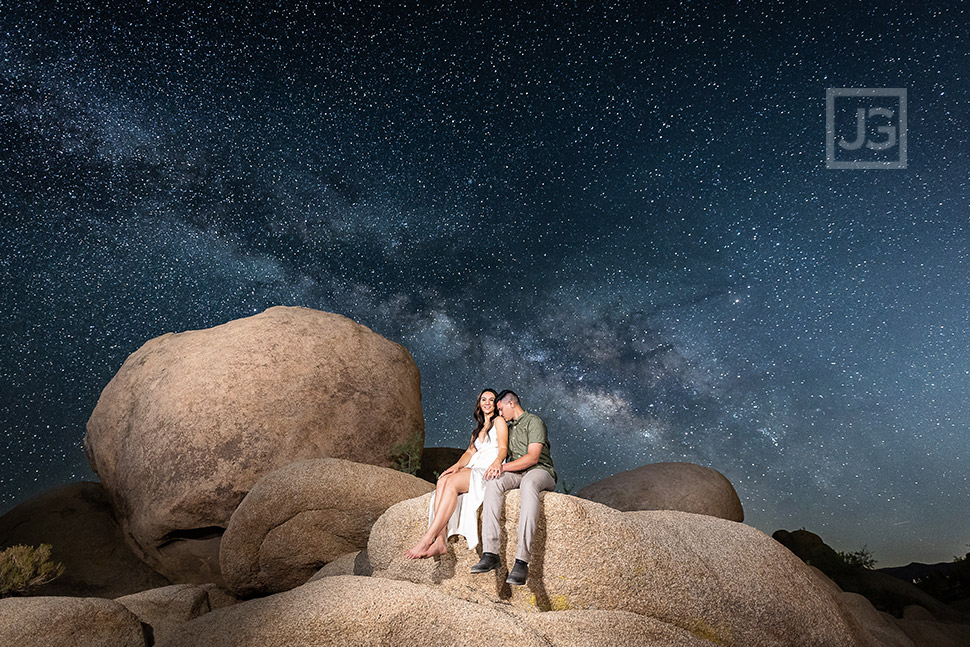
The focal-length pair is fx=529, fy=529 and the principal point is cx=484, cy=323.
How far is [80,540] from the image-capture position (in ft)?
39.5

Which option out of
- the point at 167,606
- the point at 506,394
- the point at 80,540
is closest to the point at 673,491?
the point at 506,394

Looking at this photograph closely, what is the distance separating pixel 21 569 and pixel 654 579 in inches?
377

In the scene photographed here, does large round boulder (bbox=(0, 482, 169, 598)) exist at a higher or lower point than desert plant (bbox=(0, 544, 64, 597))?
lower

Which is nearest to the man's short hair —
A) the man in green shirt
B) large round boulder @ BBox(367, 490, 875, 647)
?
the man in green shirt

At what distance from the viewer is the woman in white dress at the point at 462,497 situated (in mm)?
5613

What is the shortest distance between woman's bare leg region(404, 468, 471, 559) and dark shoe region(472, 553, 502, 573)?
18.4 inches

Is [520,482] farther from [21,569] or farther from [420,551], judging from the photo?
[21,569]

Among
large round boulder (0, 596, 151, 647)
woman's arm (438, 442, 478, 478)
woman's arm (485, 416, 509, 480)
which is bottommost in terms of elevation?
large round boulder (0, 596, 151, 647)

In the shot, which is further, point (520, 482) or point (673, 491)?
point (673, 491)

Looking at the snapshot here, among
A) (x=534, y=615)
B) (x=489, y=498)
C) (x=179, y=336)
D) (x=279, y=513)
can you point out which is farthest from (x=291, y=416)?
(x=534, y=615)

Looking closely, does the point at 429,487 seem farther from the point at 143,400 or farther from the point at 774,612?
the point at 143,400

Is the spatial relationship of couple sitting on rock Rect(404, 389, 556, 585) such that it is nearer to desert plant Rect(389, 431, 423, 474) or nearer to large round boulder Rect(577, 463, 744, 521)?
desert plant Rect(389, 431, 423, 474)

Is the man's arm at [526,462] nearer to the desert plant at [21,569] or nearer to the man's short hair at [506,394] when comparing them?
the man's short hair at [506,394]

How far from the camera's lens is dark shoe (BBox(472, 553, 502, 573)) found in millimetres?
5230
